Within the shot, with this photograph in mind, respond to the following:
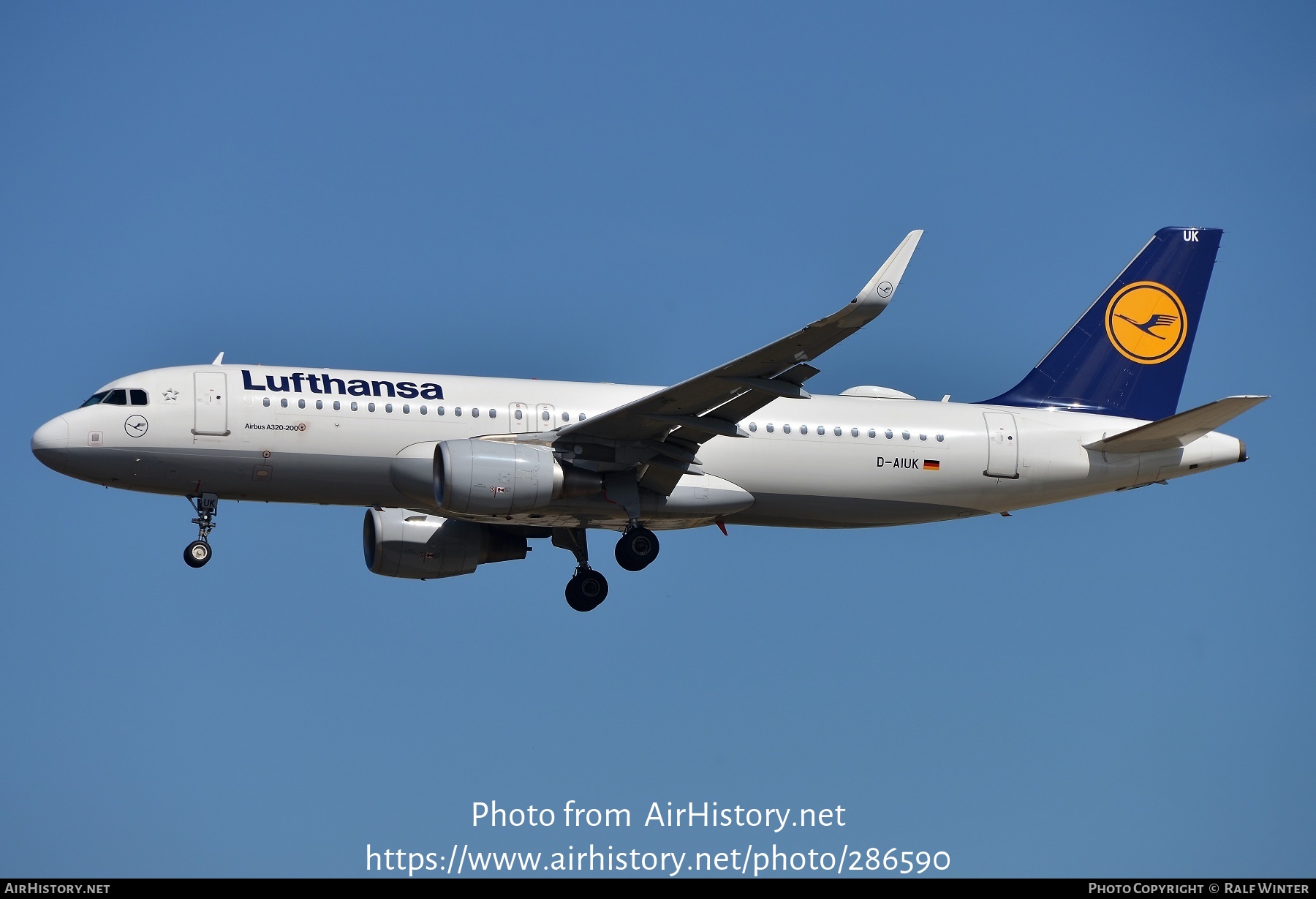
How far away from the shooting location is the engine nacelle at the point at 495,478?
96.6 feet

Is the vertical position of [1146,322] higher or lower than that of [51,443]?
higher

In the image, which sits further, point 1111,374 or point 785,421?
point 1111,374

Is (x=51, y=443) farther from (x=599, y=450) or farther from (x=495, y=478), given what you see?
(x=599, y=450)

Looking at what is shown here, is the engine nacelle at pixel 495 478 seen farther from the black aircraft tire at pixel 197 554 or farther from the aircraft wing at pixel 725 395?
the black aircraft tire at pixel 197 554

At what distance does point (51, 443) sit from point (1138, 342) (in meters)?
24.3

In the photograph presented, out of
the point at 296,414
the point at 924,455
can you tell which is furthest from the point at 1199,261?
the point at 296,414

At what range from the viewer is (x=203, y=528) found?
102 ft

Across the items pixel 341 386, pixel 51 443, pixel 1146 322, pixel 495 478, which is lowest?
pixel 495 478

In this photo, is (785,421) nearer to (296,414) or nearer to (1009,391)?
(1009,391)

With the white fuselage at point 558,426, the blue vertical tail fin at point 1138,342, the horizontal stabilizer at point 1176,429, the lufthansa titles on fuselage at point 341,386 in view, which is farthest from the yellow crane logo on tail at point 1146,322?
the lufthansa titles on fuselage at point 341,386

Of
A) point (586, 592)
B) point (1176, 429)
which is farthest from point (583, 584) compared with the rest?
point (1176, 429)

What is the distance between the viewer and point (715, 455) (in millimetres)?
32219

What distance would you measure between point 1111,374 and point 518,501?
15232mm

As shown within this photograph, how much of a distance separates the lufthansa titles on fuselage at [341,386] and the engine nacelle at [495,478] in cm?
154
